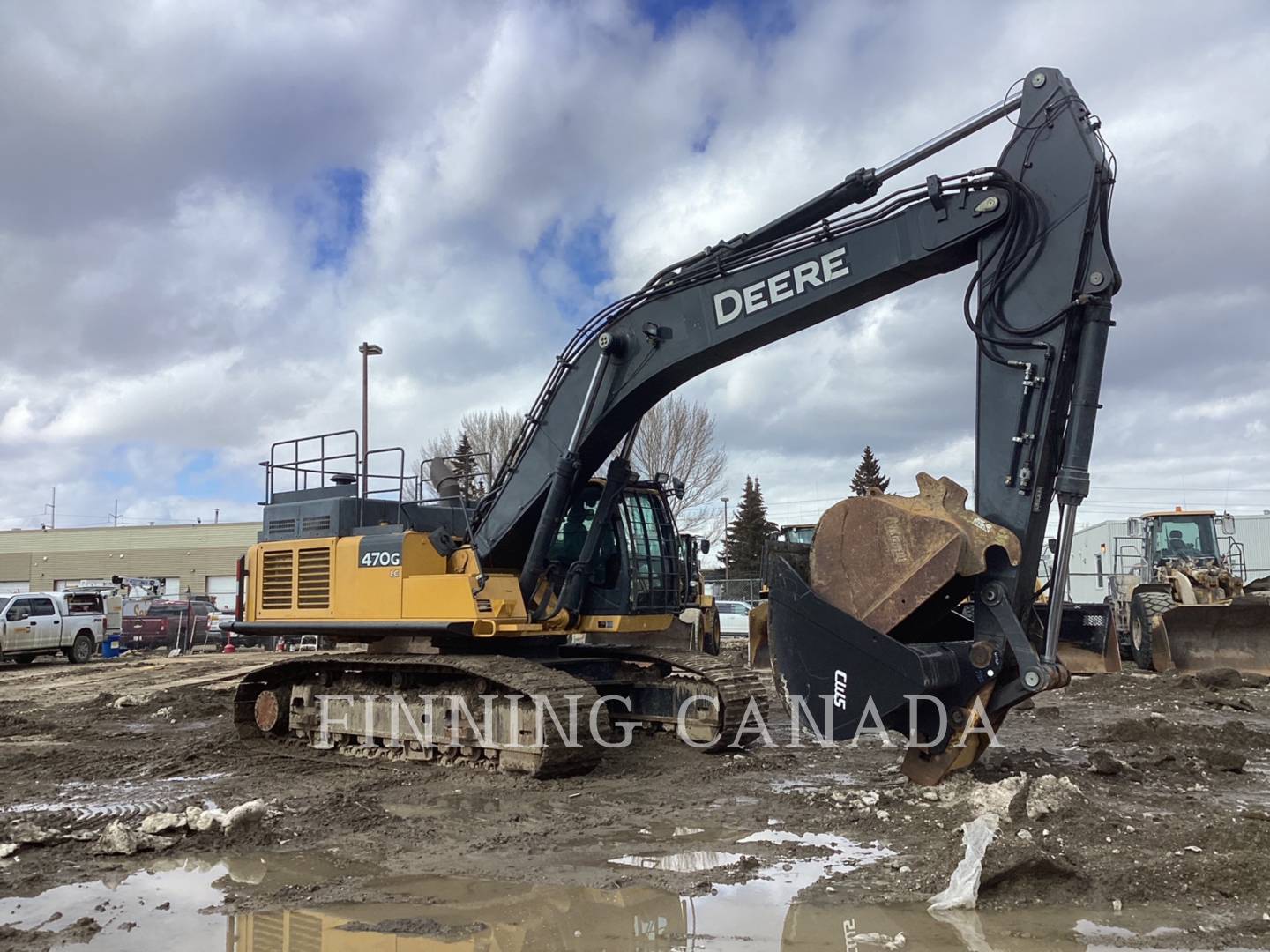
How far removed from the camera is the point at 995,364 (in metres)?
6.78

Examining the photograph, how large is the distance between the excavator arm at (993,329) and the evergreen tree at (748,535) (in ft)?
135

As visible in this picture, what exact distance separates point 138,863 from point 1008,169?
6.89 meters

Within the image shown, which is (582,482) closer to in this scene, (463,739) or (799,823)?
(463,739)

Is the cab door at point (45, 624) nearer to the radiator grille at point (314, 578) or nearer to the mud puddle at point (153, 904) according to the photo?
the radiator grille at point (314, 578)

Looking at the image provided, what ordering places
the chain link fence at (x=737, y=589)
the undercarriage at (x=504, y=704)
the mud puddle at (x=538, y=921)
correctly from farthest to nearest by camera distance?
the chain link fence at (x=737, y=589), the undercarriage at (x=504, y=704), the mud puddle at (x=538, y=921)

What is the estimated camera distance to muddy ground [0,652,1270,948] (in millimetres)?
5336

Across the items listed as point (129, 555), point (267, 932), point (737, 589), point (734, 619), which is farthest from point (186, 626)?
point (129, 555)

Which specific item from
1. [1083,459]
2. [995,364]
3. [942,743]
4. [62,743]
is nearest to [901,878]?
[942,743]

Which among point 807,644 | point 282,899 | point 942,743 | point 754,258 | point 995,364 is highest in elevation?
point 754,258

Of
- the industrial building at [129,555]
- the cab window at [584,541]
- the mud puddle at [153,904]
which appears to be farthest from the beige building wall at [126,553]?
the mud puddle at [153,904]

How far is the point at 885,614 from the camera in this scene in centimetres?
633

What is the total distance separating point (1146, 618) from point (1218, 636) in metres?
1.16

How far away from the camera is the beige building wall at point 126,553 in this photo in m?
62.5

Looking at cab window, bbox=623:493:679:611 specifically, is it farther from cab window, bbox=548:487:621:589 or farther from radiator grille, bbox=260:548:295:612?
radiator grille, bbox=260:548:295:612
